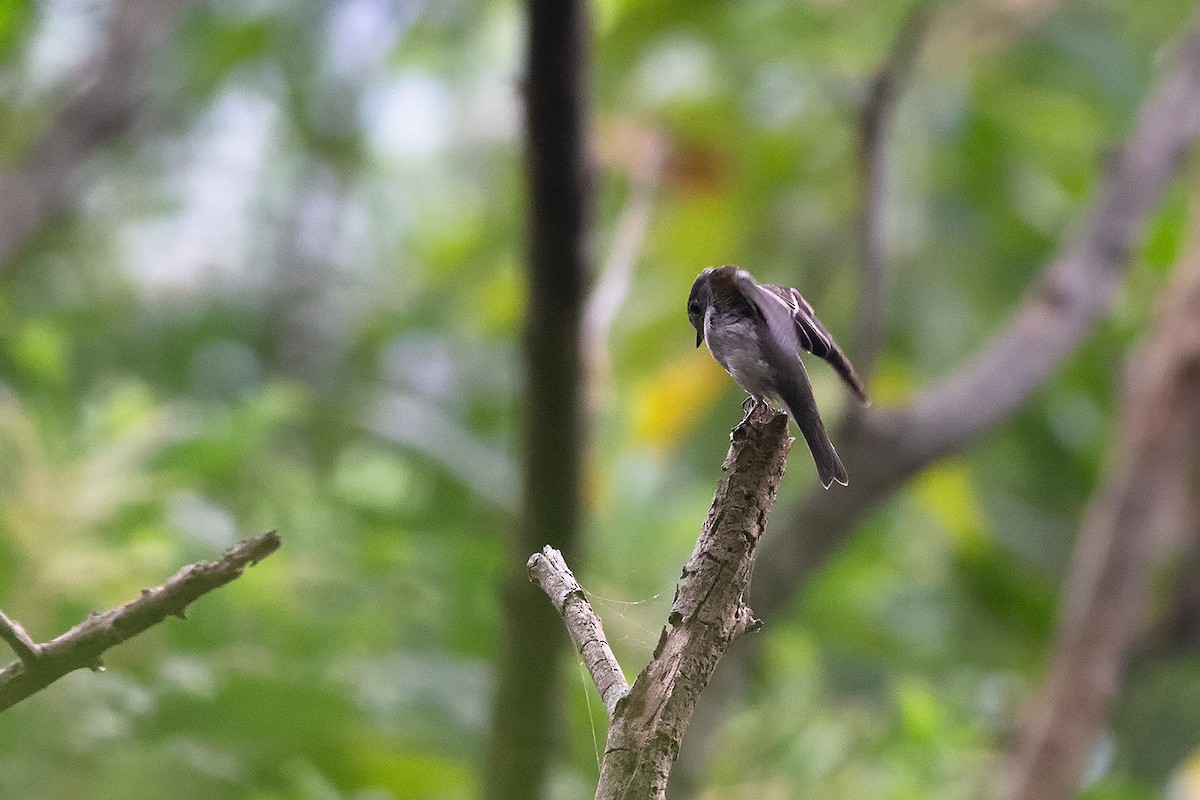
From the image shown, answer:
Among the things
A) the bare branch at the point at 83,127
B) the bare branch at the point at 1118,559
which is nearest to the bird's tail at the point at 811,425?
the bare branch at the point at 1118,559

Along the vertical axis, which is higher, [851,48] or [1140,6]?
[1140,6]

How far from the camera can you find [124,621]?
331mm

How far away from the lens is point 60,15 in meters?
1.81

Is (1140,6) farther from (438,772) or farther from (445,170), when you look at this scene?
(438,772)

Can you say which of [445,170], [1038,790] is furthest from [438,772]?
[445,170]

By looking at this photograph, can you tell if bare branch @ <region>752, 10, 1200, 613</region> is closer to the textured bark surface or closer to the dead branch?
the textured bark surface

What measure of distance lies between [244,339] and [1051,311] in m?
1.63

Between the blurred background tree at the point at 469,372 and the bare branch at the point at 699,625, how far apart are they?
60 centimetres

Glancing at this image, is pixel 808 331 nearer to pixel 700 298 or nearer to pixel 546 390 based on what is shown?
pixel 700 298

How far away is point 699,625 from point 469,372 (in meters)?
2.34

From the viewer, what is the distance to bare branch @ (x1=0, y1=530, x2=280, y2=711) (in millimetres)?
323

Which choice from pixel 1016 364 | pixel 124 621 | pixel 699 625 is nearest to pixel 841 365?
pixel 699 625

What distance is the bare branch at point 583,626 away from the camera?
386mm

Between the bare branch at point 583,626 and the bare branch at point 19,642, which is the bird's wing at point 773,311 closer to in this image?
the bare branch at point 583,626
